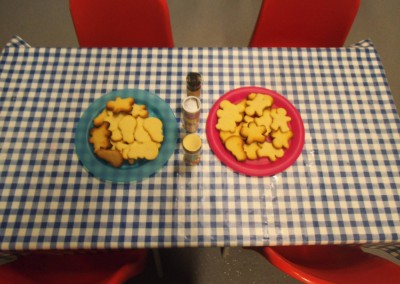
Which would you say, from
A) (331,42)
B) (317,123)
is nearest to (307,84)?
(317,123)

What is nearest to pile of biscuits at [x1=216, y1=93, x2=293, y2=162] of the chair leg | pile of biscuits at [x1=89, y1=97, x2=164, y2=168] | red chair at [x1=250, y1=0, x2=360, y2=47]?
pile of biscuits at [x1=89, y1=97, x2=164, y2=168]

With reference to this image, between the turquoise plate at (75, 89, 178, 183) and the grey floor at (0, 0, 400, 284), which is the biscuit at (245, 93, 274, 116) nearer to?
the turquoise plate at (75, 89, 178, 183)

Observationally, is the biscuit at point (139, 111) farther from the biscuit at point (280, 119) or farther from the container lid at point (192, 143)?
the biscuit at point (280, 119)

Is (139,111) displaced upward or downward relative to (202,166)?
upward

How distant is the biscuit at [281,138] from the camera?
1.08 metres

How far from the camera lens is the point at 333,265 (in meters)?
1.16

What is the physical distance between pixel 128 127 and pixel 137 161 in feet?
0.39

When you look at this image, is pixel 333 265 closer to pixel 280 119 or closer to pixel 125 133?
pixel 280 119

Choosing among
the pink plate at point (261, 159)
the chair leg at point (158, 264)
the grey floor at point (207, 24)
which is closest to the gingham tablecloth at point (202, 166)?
the pink plate at point (261, 159)

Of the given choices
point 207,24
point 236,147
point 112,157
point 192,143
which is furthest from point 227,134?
point 207,24

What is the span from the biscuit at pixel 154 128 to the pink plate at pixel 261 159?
163 mm

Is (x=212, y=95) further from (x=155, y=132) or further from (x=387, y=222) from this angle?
(x=387, y=222)

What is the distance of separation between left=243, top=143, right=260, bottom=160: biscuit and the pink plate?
0.8 inches

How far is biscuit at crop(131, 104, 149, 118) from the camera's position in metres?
1.12
